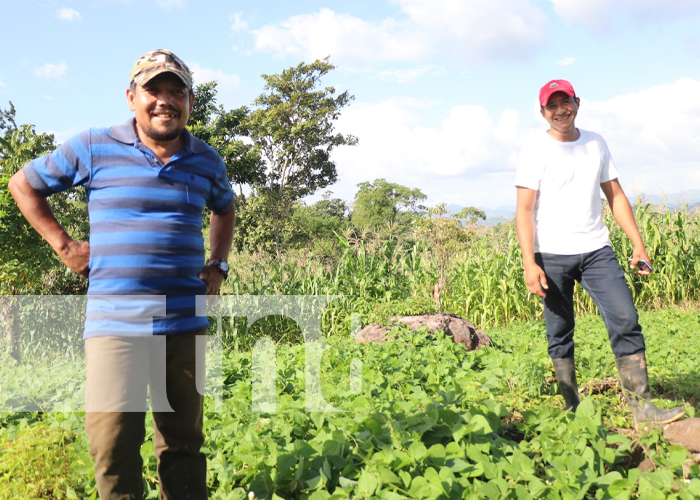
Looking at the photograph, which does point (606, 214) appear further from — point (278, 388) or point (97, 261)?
point (97, 261)

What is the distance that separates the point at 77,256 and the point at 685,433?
3113mm

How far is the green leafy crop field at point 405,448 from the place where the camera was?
7.28ft

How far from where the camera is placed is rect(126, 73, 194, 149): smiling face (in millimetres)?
2193

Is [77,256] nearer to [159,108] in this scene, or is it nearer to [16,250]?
[159,108]

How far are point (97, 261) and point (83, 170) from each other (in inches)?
15.0

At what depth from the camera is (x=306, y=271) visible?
8750 millimetres

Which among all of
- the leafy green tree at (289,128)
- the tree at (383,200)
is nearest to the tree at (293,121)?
the leafy green tree at (289,128)

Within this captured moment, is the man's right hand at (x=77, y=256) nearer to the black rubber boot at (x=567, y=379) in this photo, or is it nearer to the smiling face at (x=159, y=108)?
the smiling face at (x=159, y=108)

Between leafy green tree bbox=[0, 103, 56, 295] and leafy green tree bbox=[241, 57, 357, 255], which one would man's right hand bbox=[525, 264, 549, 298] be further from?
leafy green tree bbox=[241, 57, 357, 255]

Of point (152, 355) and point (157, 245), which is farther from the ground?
point (157, 245)

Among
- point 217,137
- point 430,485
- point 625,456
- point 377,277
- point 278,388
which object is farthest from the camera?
Answer: point 217,137

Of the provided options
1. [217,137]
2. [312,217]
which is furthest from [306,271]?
[312,217]

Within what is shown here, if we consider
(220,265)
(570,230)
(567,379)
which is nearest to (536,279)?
(570,230)

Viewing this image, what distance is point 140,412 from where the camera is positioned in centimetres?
207
